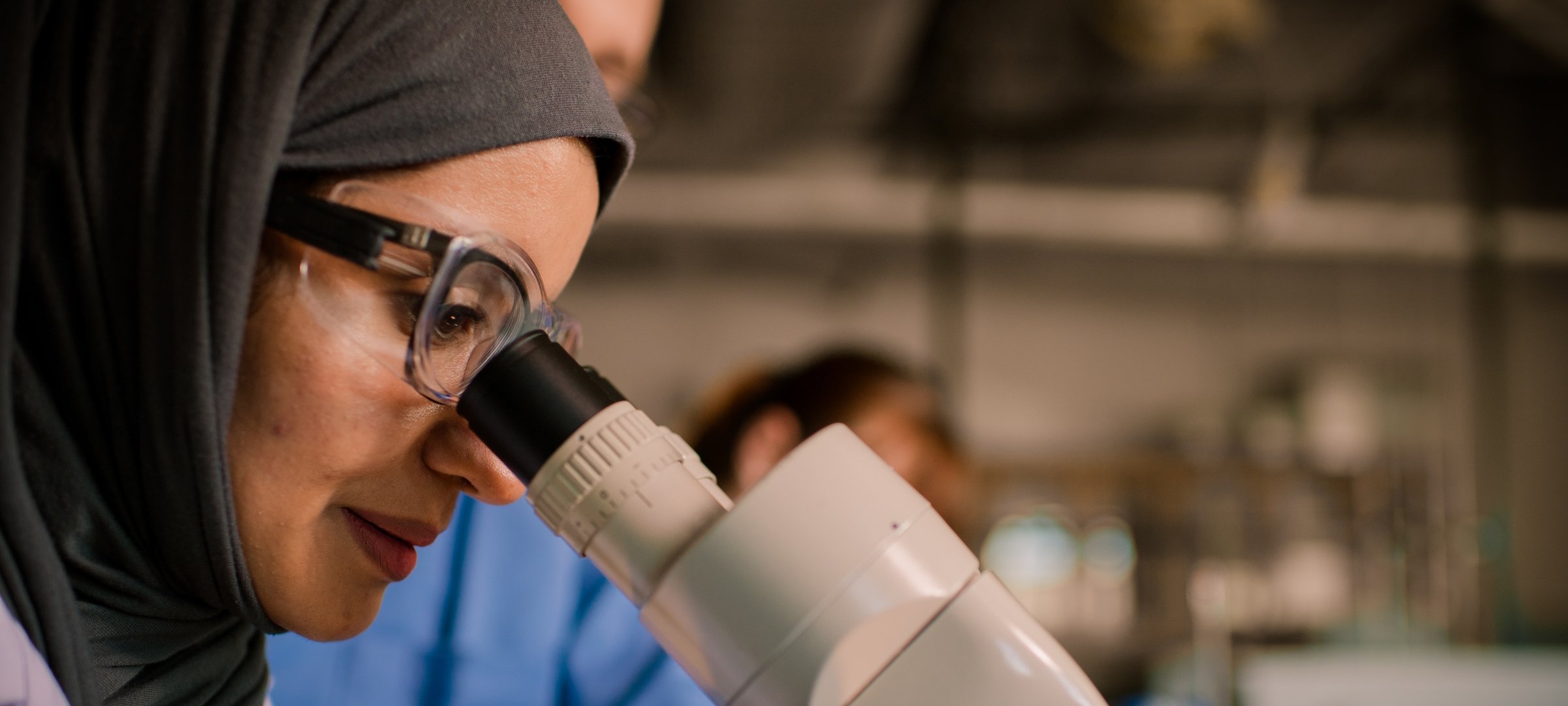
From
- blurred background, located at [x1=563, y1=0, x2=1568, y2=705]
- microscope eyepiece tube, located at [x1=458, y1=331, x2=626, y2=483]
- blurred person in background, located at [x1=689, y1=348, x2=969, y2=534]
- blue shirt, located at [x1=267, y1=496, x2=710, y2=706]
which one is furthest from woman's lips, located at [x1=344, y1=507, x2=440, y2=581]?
blurred background, located at [x1=563, y1=0, x2=1568, y2=705]

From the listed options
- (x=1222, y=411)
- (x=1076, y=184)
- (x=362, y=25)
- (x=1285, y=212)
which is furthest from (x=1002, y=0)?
(x=362, y=25)

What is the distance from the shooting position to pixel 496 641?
1.03 meters

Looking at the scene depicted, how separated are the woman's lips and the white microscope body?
0.12 m

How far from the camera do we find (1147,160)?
5.05 m

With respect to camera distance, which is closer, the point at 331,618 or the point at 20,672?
the point at 20,672

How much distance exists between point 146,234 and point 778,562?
1.17 ft

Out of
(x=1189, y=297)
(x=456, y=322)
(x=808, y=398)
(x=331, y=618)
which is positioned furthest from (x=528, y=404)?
(x=1189, y=297)

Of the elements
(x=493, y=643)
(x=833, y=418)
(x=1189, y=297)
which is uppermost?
(x=493, y=643)

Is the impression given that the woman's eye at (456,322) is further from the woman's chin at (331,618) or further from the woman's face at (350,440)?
the woman's chin at (331,618)

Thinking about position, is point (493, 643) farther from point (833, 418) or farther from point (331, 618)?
point (833, 418)

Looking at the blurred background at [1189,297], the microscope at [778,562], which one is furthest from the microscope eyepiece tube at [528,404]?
the blurred background at [1189,297]

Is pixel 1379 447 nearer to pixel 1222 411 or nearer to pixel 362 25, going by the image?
pixel 1222 411

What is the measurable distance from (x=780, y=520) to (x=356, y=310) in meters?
0.26

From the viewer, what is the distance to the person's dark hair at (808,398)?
1958 mm
